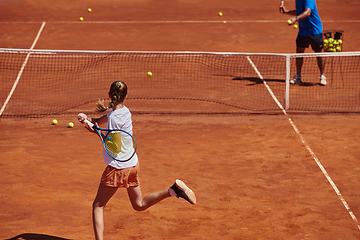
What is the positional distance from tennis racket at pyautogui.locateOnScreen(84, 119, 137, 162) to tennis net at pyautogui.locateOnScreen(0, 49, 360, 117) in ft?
20.3

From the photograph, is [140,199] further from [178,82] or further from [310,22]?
[310,22]

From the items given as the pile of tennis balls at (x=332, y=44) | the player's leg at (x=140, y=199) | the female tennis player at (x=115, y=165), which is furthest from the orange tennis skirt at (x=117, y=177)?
the pile of tennis balls at (x=332, y=44)

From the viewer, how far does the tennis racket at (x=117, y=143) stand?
4.81m

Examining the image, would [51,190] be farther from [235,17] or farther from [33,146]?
[235,17]

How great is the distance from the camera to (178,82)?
13188 millimetres

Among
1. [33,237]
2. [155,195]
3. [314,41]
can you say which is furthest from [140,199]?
[314,41]

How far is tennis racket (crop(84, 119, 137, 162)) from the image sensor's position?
15.8ft

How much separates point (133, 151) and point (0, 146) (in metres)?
4.74

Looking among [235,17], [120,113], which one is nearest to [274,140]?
[120,113]

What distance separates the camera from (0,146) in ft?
28.7

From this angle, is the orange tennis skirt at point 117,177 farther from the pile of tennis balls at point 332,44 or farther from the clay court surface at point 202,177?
the pile of tennis balls at point 332,44

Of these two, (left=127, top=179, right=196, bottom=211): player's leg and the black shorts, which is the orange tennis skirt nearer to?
(left=127, top=179, right=196, bottom=211): player's leg

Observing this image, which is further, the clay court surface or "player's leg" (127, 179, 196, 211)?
the clay court surface

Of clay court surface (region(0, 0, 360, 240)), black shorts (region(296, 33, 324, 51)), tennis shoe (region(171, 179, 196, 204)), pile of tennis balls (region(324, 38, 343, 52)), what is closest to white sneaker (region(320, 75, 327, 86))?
black shorts (region(296, 33, 324, 51))
